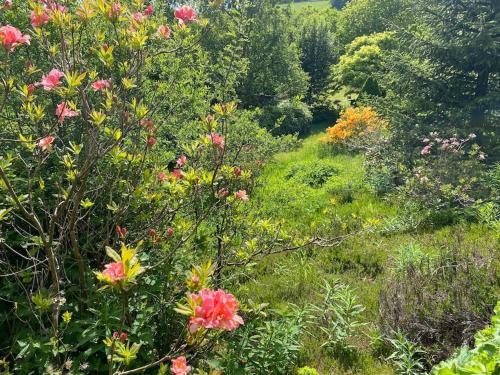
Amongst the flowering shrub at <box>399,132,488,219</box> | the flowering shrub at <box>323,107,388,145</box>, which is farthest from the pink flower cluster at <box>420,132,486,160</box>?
the flowering shrub at <box>323,107,388,145</box>

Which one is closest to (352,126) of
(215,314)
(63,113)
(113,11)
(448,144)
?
(448,144)

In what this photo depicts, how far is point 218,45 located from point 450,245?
14.4m

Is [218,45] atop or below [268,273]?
atop

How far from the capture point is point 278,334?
2.99 metres

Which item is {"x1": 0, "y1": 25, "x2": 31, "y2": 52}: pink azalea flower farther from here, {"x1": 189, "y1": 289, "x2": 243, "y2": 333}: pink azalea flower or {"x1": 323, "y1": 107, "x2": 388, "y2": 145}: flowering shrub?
{"x1": 323, "y1": 107, "x2": 388, "y2": 145}: flowering shrub

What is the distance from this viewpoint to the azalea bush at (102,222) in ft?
6.64

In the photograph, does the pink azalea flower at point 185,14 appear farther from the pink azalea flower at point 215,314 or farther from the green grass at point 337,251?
the green grass at point 337,251

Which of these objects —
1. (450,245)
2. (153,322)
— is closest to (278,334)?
(153,322)

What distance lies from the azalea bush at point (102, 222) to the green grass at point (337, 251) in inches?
35.8

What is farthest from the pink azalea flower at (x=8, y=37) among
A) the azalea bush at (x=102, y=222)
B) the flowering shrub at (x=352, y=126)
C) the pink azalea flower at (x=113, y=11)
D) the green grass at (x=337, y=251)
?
the flowering shrub at (x=352, y=126)

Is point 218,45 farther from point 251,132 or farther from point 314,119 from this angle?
point 251,132

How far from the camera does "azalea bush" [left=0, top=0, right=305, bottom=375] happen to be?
2025mm

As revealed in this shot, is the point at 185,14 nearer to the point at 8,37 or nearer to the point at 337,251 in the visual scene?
the point at 8,37

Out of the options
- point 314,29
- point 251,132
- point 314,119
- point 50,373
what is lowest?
point 314,119
